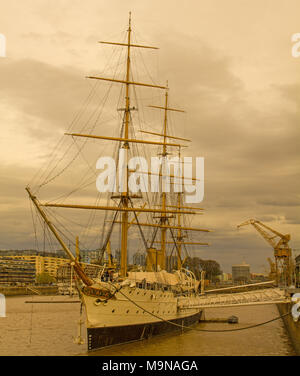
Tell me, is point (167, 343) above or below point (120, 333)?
below

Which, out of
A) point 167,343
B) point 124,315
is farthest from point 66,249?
point 167,343

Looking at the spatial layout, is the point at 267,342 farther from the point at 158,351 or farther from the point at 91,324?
the point at 91,324

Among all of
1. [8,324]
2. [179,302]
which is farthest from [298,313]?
[8,324]

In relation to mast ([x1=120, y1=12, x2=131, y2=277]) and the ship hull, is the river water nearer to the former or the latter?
the ship hull

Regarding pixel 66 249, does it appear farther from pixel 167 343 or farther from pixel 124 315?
pixel 167 343

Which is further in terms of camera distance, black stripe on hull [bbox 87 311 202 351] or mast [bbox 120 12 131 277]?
mast [bbox 120 12 131 277]

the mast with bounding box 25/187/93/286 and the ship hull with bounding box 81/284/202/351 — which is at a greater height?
the mast with bounding box 25/187/93/286

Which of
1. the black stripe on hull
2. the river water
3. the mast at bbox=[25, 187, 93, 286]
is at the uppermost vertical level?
the mast at bbox=[25, 187, 93, 286]

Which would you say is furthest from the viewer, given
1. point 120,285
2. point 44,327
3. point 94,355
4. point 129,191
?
point 44,327

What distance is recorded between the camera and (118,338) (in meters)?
32.5

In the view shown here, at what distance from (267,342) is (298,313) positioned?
152 inches

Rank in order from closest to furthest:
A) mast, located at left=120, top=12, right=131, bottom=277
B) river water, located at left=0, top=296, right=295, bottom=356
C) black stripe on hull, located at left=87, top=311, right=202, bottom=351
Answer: black stripe on hull, located at left=87, top=311, right=202, bottom=351 → river water, located at left=0, top=296, right=295, bottom=356 → mast, located at left=120, top=12, right=131, bottom=277

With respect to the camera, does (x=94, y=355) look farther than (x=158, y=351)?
No

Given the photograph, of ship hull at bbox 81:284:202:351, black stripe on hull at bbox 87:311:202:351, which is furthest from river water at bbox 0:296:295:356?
ship hull at bbox 81:284:202:351
